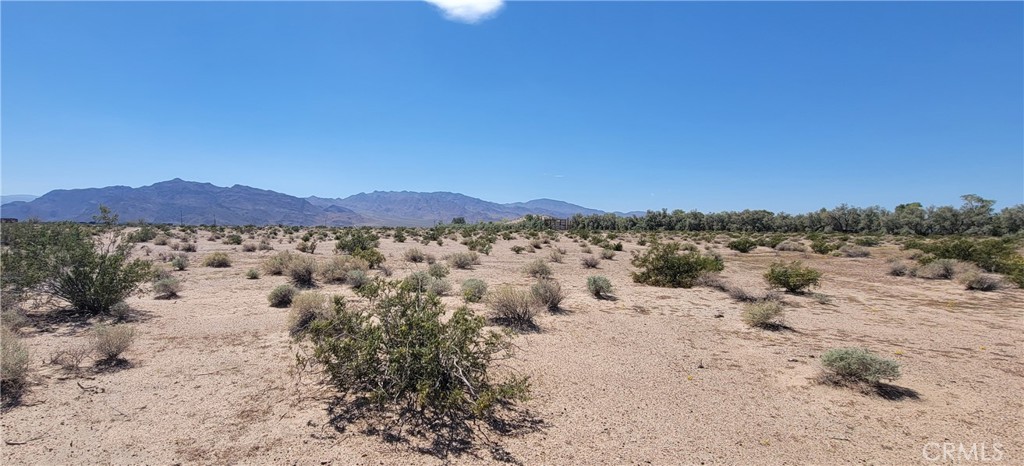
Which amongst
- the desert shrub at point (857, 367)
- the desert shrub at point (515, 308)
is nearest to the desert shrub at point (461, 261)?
the desert shrub at point (515, 308)

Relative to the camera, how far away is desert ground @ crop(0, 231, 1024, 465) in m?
4.48

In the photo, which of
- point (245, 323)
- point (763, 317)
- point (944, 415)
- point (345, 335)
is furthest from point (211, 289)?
point (944, 415)

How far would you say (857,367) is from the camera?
623 cm

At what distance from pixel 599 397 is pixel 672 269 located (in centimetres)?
1051

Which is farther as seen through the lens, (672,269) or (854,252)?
(854,252)

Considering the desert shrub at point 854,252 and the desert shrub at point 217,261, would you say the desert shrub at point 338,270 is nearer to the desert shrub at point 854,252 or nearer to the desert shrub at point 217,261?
the desert shrub at point 217,261

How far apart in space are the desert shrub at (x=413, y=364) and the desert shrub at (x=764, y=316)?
6.78 metres

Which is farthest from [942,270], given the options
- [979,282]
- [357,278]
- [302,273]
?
[302,273]

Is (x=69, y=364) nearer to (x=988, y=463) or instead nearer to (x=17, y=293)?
(x=17, y=293)

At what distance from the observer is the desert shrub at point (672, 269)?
15094 millimetres

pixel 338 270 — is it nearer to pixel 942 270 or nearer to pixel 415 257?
pixel 415 257

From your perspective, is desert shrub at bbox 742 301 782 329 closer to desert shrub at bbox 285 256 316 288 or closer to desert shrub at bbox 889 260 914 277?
desert shrub at bbox 285 256 316 288

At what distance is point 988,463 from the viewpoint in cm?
439

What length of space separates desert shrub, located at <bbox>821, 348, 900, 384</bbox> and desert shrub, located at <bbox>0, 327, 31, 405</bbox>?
10.8m
